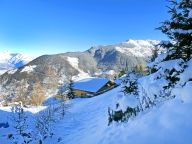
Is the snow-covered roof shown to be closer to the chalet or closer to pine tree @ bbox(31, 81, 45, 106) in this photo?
the chalet

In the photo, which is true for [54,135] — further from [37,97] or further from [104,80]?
[104,80]

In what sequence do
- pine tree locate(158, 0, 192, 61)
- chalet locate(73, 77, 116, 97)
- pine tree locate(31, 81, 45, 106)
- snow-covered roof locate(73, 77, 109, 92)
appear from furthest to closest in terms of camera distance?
snow-covered roof locate(73, 77, 109, 92), chalet locate(73, 77, 116, 97), pine tree locate(31, 81, 45, 106), pine tree locate(158, 0, 192, 61)

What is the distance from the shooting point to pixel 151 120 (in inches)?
358

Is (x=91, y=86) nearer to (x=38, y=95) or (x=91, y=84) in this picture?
(x=91, y=84)

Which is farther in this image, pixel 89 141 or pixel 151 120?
pixel 89 141

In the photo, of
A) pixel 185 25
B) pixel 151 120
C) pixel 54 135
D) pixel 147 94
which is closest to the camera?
pixel 151 120

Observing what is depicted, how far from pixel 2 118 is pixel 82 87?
6356 cm

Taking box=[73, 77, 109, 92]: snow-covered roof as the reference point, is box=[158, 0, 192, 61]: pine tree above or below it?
above

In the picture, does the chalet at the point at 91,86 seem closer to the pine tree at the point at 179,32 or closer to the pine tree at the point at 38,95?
the pine tree at the point at 38,95

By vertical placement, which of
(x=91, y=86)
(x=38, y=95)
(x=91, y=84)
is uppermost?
(x=91, y=84)

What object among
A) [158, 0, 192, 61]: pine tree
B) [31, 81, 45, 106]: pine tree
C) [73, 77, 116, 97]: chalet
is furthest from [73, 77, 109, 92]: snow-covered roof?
[158, 0, 192, 61]: pine tree

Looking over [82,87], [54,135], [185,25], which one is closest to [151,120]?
[185,25]

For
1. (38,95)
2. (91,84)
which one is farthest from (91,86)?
(38,95)

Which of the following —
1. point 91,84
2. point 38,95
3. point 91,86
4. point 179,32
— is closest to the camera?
point 179,32
